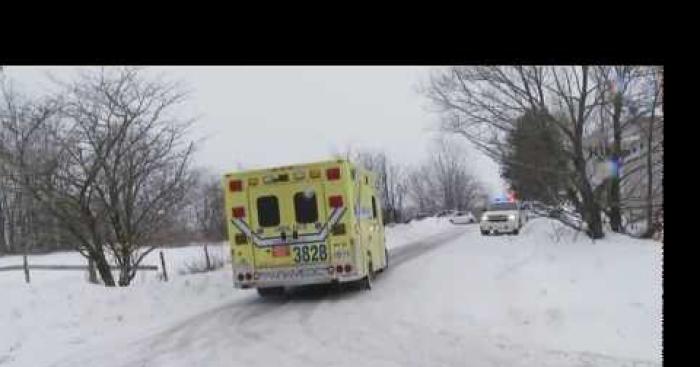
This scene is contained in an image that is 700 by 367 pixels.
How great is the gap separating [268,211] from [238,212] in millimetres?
606

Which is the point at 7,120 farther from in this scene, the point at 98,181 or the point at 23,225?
the point at 23,225

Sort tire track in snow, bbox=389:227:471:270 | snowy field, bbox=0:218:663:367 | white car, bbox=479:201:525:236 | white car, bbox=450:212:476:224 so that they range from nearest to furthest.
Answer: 1. snowy field, bbox=0:218:663:367
2. tire track in snow, bbox=389:227:471:270
3. white car, bbox=479:201:525:236
4. white car, bbox=450:212:476:224

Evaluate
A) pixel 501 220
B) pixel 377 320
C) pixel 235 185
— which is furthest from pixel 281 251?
pixel 501 220

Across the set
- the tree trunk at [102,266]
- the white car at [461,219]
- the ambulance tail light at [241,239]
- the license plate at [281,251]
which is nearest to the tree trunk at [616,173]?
the license plate at [281,251]

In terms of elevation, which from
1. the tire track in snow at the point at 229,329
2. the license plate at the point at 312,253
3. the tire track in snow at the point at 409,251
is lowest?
the tire track in snow at the point at 409,251

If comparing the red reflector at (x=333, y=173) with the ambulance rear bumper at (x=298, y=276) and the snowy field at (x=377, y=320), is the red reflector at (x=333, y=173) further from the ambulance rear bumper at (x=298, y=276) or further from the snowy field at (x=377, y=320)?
the snowy field at (x=377, y=320)

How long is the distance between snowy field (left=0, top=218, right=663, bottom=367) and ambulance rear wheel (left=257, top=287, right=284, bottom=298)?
208mm

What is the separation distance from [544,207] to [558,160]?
2.64 metres

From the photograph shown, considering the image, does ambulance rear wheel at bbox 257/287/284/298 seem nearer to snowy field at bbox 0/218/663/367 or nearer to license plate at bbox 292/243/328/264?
snowy field at bbox 0/218/663/367

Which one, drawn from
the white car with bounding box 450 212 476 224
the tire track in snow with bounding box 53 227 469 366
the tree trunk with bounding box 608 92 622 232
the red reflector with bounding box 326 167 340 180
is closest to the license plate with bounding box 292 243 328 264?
the tire track in snow with bounding box 53 227 469 366

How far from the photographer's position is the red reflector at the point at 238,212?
14305 mm

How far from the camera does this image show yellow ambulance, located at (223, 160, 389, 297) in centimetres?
1398
